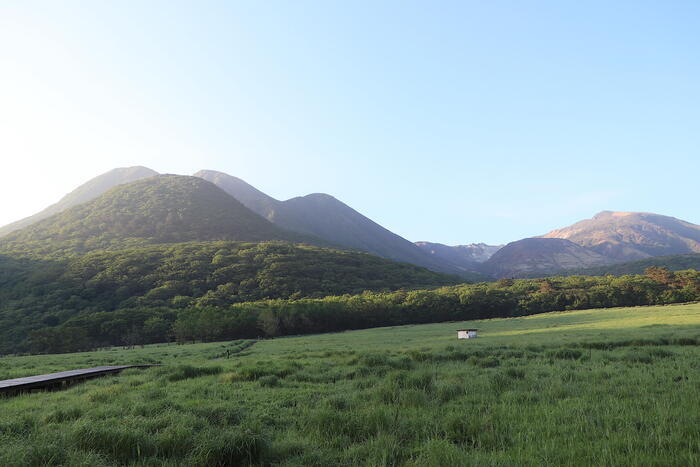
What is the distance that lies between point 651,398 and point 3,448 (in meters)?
12.5

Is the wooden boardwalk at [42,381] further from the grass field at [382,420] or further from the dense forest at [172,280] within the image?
the dense forest at [172,280]

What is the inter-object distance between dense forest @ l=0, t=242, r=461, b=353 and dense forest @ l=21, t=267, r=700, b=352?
27.1ft

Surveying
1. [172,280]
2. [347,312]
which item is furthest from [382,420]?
[172,280]

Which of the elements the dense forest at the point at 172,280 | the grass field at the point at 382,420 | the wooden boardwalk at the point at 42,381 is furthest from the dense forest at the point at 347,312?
the grass field at the point at 382,420

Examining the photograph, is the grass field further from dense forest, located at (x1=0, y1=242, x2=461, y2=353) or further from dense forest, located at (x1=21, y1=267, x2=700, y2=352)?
dense forest, located at (x1=0, y1=242, x2=461, y2=353)

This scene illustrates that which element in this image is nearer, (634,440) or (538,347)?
(634,440)

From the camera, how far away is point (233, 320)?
242 ft

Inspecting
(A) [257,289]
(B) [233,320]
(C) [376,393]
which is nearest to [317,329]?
(B) [233,320]

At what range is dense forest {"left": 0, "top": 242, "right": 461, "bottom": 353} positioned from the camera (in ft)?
365

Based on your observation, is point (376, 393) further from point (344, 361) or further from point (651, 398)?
point (344, 361)

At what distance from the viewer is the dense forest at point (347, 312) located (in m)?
72.0

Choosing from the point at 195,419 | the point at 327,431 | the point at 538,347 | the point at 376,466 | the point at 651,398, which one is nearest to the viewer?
the point at 376,466

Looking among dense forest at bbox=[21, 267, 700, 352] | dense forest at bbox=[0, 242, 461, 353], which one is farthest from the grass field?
dense forest at bbox=[0, 242, 461, 353]

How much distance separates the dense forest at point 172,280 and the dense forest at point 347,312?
8.27 meters
